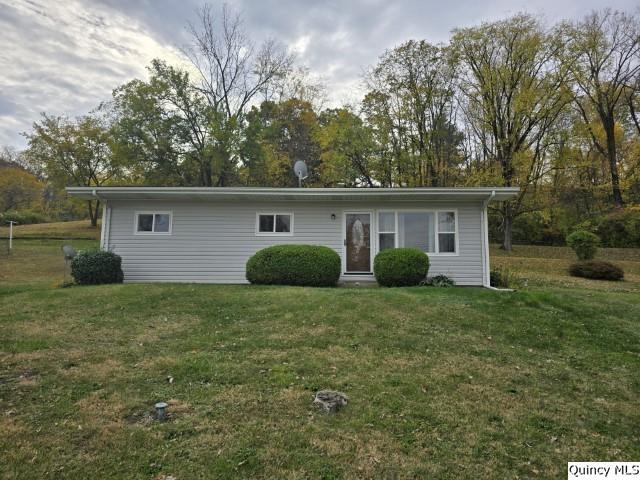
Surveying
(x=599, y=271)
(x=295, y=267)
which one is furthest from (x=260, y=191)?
(x=599, y=271)

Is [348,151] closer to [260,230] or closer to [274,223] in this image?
[274,223]

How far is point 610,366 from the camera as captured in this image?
4684mm

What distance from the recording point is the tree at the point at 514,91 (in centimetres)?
1800

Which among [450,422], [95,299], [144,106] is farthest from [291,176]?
[450,422]

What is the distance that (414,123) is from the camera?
20.8 m

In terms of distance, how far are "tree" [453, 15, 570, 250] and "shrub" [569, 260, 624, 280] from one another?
5.80 meters

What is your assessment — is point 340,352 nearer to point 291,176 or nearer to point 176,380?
point 176,380

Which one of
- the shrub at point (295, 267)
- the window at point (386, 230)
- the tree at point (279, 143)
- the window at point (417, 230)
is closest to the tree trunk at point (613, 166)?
the window at point (417, 230)

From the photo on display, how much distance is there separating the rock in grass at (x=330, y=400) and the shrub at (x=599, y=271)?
521 inches

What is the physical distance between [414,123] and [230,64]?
1215 cm

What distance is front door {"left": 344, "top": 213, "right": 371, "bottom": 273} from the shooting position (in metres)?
10.9

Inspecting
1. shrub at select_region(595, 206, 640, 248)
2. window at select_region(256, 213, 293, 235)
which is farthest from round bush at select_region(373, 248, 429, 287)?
shrub at select_region(595, 206, 640, 248)

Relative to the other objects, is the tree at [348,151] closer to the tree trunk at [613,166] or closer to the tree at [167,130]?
the tree at [167,130]

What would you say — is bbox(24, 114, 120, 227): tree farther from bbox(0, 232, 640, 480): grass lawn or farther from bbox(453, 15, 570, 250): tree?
bbox(453, 15, 570, 250): tree
